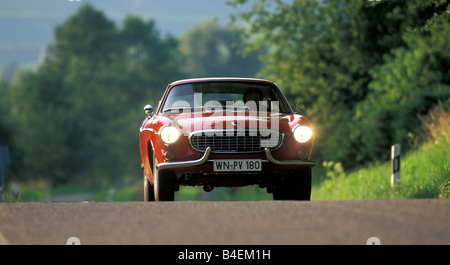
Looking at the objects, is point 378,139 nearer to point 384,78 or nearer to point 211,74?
point 384,78

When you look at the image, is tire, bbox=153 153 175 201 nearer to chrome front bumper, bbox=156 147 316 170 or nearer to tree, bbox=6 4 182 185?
chrome front bumper, bbox=156 147 316 170

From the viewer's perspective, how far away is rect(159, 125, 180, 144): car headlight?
9.18 metres

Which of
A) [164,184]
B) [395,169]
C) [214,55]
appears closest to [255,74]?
[395,169]

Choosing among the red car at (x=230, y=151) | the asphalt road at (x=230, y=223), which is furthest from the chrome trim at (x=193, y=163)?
the asphalt road at (x=230, y=223)

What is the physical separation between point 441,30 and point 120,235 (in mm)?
16422

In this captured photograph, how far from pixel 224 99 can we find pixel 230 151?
5.11ft

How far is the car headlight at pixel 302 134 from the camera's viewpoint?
→ 927cm

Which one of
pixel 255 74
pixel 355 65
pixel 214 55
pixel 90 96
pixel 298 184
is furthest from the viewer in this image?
pixel 214 55

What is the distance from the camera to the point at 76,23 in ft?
301

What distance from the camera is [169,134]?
9.22 m

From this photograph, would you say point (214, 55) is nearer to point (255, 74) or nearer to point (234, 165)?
point (255, 74)

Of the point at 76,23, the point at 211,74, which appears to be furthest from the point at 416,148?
the point at 211,74

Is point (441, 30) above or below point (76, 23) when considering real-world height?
below
